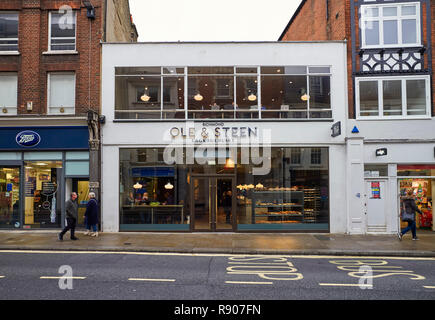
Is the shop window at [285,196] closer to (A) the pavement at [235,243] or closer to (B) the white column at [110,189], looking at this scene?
(A) the pavement at [235,243]

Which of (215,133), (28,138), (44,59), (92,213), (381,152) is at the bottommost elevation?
(92,213)

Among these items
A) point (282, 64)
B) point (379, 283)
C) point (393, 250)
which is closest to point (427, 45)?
point (282, 64)

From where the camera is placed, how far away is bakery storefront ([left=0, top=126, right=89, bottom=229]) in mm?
14086

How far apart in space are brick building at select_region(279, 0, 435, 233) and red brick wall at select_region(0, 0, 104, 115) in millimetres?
11479

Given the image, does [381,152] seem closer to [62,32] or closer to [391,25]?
[391,25]

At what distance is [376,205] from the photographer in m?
13.6

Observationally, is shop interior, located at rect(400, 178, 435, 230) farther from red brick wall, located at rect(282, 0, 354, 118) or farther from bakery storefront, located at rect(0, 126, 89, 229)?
bakery storefront, located at rect(0, 126, 89, 229)

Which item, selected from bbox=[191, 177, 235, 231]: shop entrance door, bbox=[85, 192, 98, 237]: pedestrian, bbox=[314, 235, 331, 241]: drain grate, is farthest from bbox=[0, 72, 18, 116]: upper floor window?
bbox=[314, 235, 331, 241]: drain grate

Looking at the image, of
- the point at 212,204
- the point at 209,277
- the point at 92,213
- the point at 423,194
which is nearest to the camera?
the point at 209,277

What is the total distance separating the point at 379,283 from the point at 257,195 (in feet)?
24.4

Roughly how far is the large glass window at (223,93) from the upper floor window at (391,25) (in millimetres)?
2550

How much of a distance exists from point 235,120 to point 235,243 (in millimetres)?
5586

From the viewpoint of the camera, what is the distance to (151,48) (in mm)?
14367

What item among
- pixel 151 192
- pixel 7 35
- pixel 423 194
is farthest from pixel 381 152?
pixel 7 35
